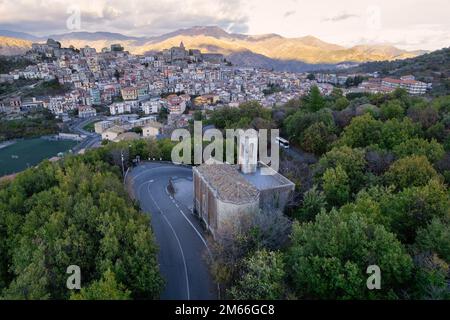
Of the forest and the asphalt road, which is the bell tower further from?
the asphalt road

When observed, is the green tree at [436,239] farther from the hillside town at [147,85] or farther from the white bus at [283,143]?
the hillside town at [147,85]

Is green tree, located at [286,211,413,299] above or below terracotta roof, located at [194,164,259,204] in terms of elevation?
below

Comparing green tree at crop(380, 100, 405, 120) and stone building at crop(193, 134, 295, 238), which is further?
green tree at crop(380, 100, 405, 120)

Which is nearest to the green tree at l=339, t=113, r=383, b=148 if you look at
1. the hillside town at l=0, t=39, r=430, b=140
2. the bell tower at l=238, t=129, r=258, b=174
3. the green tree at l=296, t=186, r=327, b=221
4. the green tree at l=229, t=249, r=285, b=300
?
the bell tower at l=238, t=129, r=258, b=174

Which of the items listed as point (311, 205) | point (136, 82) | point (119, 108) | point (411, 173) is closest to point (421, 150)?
point (411, 173)

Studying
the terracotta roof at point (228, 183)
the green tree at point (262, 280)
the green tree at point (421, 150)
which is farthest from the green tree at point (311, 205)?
the green tree at point (421, 150)

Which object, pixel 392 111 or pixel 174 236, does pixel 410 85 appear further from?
pixel 174 236

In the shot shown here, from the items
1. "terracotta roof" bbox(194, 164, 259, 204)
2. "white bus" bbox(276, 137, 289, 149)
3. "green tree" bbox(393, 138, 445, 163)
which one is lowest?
"white bus" bbox(276, 137, 289, 149)

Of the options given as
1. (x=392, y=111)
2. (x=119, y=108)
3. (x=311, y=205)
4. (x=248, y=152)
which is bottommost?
(x=119, y=108)
